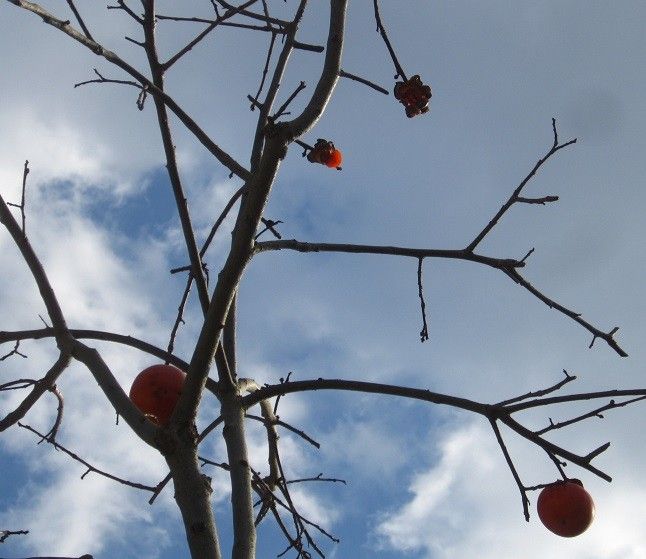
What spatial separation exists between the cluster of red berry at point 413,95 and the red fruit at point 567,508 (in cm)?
177

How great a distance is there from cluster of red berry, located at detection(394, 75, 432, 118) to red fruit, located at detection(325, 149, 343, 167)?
0.45 m

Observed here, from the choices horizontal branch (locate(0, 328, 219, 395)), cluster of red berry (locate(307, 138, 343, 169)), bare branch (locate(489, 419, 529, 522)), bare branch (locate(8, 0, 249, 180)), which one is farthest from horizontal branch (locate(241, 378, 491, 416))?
cluster of red berry (locate(307, 138, 343, 169))

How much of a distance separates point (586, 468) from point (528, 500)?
0.24 metres

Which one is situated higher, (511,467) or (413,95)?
(413,95)

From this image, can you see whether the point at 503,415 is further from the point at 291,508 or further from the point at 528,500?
the point at 291,508

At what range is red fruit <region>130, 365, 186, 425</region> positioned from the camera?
2723mm

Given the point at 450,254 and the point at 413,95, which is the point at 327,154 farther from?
the point at 450,254

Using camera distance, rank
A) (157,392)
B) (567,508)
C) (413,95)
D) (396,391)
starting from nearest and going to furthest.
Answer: (396,391), (567,508), (157,392), (413,95)

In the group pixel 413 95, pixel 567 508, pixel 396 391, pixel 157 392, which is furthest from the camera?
pixel 413 95

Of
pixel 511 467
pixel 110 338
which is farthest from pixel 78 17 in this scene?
pixel 511 467

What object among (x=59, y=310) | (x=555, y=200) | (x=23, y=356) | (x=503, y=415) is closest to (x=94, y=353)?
(x=59, y=310)

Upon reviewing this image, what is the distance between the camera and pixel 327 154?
351 cm

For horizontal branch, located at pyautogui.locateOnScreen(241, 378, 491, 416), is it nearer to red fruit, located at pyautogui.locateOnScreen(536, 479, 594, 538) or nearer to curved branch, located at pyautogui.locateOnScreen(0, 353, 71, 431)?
red fruit, located at pyautogui.locateOnScreen(536, 479, 594, 538)

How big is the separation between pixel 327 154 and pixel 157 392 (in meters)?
1.48
